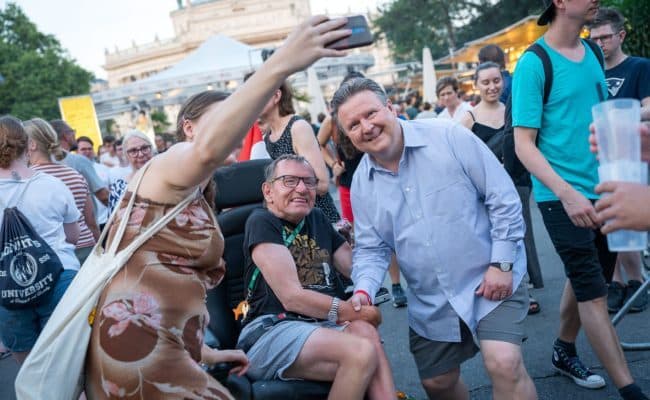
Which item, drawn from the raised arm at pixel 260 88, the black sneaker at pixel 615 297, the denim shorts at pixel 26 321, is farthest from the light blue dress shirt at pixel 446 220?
the black sneaker at pixel 615 297

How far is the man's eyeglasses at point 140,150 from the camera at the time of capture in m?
5.31

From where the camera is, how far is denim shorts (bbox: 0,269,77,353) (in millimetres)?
3377

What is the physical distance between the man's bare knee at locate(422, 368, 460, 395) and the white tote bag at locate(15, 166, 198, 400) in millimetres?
1664

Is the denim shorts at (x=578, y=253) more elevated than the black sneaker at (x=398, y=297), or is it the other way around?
the denim shorts at (x=578, y=253)

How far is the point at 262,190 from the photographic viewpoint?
321 centimetres

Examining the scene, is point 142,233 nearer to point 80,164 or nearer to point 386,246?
point 386,246

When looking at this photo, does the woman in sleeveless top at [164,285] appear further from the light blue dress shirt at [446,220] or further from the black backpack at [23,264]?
the black backpack at [23,264]

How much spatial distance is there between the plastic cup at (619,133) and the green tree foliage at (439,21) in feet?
102

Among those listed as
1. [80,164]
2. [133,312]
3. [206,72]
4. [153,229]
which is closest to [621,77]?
[153,229]

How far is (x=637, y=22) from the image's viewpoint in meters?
7.64

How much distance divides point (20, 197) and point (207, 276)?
6.64 ft

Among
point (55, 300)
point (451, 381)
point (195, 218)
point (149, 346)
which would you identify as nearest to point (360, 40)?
point (195, 218)

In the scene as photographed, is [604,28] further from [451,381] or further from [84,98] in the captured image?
[84,98]

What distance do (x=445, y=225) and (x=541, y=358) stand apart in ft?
6.08
